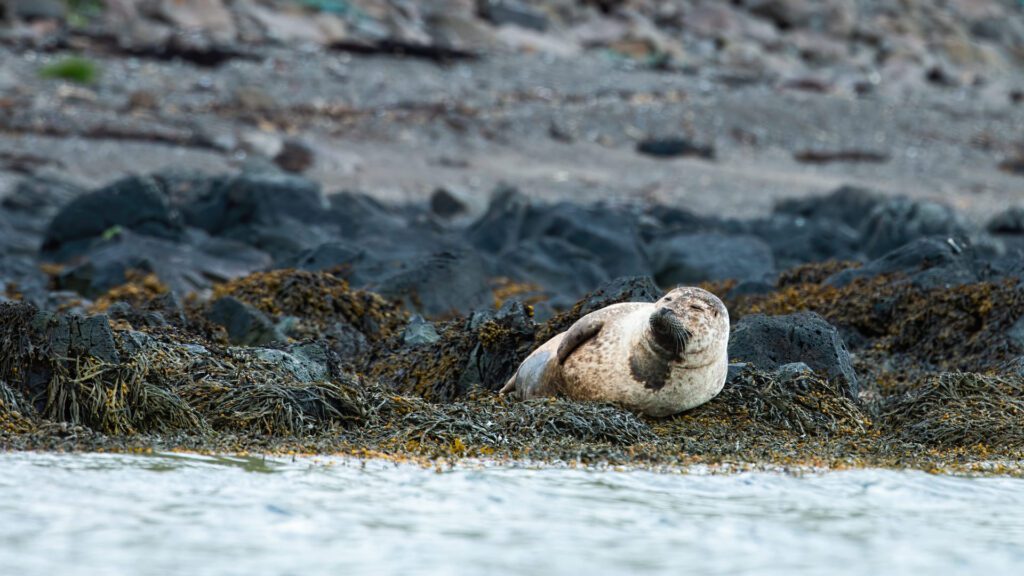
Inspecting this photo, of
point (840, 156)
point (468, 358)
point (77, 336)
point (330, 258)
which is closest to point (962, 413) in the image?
point (468, 358)

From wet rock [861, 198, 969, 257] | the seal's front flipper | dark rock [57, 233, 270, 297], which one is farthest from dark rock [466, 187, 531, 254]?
the seal's front flipper

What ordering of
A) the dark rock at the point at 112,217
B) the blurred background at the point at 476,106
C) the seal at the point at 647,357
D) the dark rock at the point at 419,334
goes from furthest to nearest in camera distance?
1. the blurred background at the point at 476,106
2. the dark rock at the point at 112,217
3. the dark rock at the point at 419,334
4. the seal at the point at 647,357

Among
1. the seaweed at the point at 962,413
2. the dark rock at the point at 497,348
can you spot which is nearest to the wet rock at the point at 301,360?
the dark rock at the point at 497,348

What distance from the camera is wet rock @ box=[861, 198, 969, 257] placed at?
20.0 m

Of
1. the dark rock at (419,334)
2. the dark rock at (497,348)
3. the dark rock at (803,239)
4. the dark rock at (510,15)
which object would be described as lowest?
the dark rock at (803,239)

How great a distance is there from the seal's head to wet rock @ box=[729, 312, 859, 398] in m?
1.02

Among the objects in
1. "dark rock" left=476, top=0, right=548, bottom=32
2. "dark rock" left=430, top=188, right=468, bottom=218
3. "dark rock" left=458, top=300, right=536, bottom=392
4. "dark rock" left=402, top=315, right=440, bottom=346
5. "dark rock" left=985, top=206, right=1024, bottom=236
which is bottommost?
"dark rock" left=430, top=188, right=468, bottom=218

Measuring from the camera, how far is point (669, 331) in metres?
6.95

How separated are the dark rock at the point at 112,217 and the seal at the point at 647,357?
393 inches

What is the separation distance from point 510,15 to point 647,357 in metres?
31.0

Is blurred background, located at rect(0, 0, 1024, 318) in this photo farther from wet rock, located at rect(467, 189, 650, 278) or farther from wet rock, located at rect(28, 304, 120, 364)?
wet rock, located at rect(28, 304, 120, 364)

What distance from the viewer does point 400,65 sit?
31.0 m

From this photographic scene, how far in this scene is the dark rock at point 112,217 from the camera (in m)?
16.6

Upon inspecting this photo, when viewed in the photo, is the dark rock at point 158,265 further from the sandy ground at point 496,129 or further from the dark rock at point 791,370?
the dark rock at point 791,370
